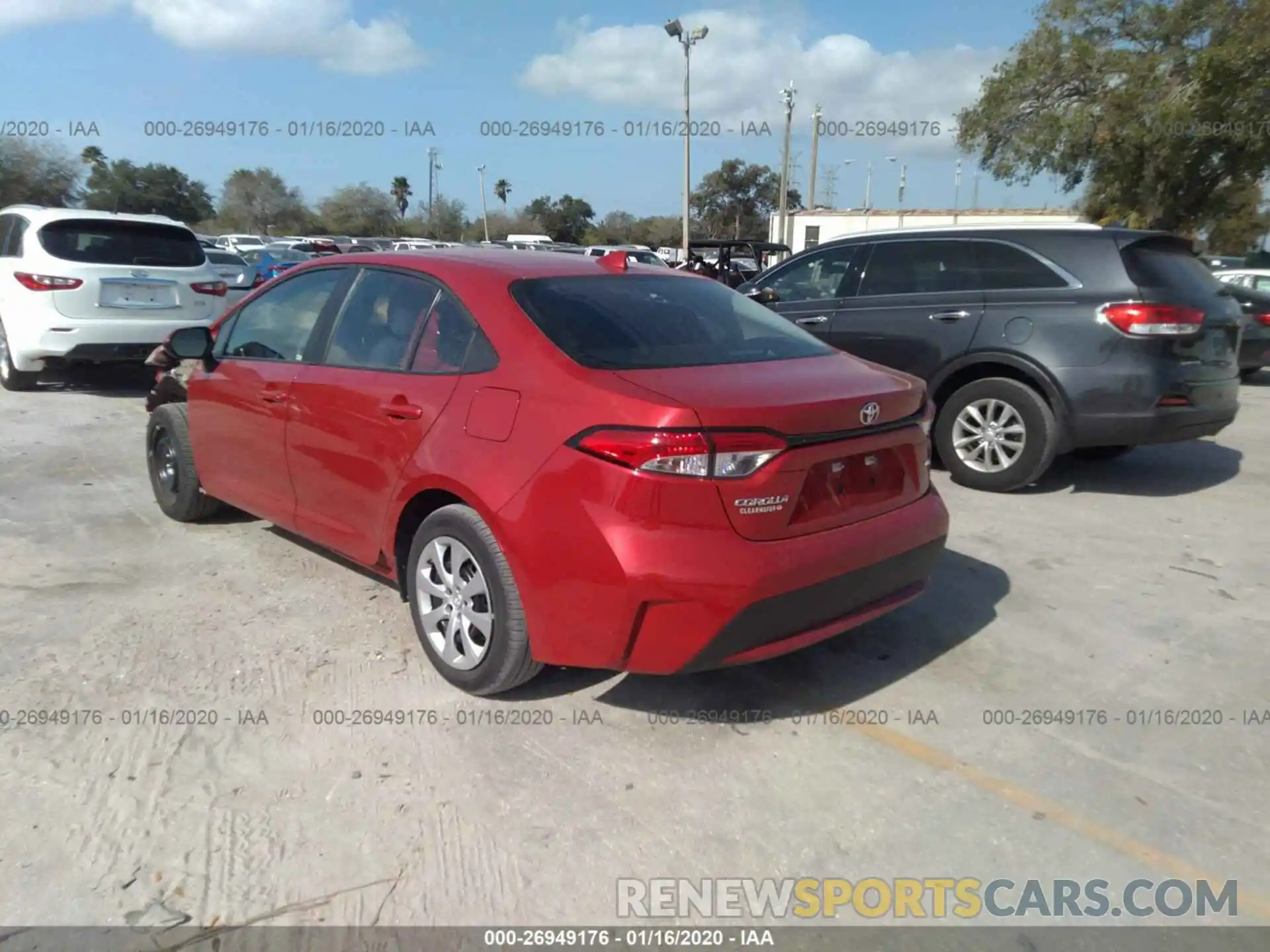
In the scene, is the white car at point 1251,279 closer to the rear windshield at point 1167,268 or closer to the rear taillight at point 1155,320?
the rear windshield at point 1167,268

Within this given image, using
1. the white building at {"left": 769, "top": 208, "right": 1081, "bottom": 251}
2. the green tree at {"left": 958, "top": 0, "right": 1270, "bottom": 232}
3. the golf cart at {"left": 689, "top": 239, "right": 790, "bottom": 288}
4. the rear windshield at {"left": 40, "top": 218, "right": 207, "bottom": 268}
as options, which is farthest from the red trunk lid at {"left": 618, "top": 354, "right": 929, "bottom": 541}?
the white building at {"left": 769, "top": 208, "right": 1081, "bottom": 251}

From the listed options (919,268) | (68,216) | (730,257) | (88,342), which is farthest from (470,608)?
(730,257)

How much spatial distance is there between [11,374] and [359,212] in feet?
212

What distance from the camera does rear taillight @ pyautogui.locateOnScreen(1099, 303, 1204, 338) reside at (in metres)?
5.82

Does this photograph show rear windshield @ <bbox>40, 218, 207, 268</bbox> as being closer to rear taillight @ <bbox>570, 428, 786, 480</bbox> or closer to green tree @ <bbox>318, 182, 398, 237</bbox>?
rear taillight @ <bbox>570, 428, 786, 480</bbox>

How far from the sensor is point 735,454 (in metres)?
2.96

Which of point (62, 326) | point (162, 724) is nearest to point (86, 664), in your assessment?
point (162, 724)

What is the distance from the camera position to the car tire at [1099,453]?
7.14m

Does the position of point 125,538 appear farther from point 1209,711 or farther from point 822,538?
point 1209,711

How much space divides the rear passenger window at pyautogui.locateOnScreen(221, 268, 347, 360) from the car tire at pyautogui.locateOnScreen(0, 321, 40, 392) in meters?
6.25

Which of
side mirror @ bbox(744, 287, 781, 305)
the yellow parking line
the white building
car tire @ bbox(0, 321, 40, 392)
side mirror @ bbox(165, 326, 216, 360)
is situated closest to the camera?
the yellow parking line

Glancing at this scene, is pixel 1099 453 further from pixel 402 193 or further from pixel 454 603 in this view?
pixel 402 193

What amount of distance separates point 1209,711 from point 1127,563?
1.64m

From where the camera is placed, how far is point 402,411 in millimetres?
3680
